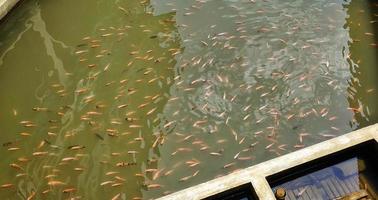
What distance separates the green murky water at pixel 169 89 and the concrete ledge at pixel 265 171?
97 centimetres

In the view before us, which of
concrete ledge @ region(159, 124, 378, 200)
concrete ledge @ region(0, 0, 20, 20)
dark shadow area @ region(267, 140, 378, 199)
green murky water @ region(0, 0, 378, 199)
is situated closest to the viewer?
concrete ledge @ region(159, 124, 378, 200)

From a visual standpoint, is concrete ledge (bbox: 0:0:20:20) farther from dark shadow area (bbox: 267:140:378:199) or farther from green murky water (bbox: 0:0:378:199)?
dark shadow area (bbox: 267:140:378:199)

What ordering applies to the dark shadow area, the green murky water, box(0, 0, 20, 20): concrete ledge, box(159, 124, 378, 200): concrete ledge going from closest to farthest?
1. box(159, 124, 378, 200): concrete ledge
2. the dark shadow area
3. the green murky water
4. box(0, 0, 20, 20): concrete ledge

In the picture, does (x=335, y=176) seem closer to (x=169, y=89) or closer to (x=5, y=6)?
(x=169, y=89)

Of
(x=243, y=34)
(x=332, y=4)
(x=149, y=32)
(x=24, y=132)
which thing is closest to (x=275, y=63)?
(x=243, y=34)

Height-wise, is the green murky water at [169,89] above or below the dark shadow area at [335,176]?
above

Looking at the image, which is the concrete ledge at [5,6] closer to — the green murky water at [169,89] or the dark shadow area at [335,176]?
the green murky water at [169,89]

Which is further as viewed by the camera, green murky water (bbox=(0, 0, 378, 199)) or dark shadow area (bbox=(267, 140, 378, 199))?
green murky water (bbox=(0, 0, 378, 199))

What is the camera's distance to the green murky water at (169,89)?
21.9 ft

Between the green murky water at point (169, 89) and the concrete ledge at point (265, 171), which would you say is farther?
the green murky water at point (169, 89)

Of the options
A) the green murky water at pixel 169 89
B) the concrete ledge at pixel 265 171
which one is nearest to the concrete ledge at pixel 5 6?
the green murky water at pixel 169 89

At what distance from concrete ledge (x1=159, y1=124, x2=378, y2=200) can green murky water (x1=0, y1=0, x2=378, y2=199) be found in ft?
3.18

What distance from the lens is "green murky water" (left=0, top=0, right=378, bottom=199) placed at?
6688mm

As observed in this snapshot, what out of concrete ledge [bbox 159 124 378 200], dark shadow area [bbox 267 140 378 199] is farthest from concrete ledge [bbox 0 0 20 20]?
dark shadow area [bbox 267 140 378 199]
